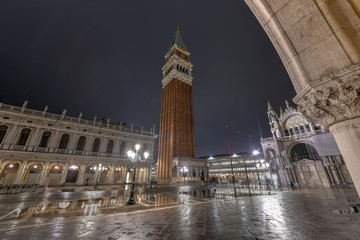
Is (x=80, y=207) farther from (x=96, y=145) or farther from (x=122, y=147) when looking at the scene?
(x=122, y=147)

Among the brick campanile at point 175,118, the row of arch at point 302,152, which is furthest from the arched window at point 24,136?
the row of arch at point 302,152

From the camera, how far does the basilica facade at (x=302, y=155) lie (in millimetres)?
20203

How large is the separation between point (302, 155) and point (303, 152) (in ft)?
1.88

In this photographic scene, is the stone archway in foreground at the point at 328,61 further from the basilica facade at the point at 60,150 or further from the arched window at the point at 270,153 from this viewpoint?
the arched window at the point at 270,153

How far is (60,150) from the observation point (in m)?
24.2

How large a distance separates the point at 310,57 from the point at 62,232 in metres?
Result: 7.18

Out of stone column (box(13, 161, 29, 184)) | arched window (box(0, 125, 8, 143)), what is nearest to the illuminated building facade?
stone column (box(13, 161, 29, 184))

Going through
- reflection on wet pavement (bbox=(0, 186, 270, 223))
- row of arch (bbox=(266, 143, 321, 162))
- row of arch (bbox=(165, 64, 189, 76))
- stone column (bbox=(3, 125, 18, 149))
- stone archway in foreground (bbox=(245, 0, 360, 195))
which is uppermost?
row of arch (bbox=(165, 64, 189, 76))

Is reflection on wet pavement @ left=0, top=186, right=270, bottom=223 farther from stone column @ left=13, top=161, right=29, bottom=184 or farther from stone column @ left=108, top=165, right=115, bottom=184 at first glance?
stone column @ left=108, top=165, right=115, bottom=184

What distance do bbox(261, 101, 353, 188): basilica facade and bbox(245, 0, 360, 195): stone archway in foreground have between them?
23.4m

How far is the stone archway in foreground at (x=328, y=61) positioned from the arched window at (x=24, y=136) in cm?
3424

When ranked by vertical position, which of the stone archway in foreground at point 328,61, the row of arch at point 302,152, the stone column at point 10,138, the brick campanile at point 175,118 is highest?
the brick campanile at point 175,118

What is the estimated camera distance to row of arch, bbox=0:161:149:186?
2033 centimetres

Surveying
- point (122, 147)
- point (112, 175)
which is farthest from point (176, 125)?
point (112, 175)
